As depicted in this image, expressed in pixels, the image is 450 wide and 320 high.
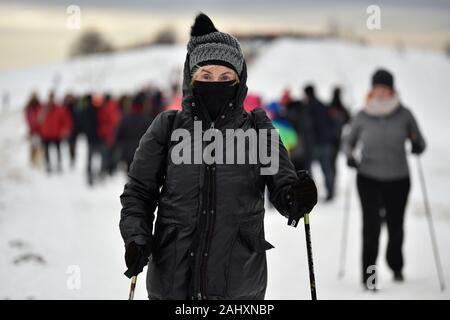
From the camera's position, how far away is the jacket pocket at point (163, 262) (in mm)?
3705

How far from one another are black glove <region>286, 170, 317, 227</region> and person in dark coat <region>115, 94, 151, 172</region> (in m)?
8.98

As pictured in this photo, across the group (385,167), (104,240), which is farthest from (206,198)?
(104,240)

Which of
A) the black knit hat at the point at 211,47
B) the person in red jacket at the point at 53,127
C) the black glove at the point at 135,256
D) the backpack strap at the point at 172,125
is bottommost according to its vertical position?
the person in red jacket at the point at 53,127

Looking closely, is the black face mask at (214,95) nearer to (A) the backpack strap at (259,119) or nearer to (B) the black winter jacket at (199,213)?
(B) the black winter jacket at (199,213)

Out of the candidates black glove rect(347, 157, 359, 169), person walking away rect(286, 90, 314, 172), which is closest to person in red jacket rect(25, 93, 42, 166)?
person walking away rect(286, 90, 314, 172)

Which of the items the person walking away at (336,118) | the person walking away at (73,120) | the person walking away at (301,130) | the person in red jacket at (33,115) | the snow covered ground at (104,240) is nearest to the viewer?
the snow covered ground at (104,240)

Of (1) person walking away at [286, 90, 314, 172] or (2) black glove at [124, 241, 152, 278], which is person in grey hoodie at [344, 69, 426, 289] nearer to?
(2) black glove at [124, 241, 152, 278]

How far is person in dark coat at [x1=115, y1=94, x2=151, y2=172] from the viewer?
41.6ft

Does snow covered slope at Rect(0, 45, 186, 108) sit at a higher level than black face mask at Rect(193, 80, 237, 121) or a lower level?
lower

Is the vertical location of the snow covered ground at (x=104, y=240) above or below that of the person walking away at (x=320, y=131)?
below

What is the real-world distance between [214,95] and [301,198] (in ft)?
2.19

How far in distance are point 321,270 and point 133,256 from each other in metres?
4.73

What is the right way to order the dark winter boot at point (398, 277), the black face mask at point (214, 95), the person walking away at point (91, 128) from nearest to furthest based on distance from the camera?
the black face mask at point (214, 95)
the dark winter boot at point (398, 277)
the person walking away at point (91, 128)

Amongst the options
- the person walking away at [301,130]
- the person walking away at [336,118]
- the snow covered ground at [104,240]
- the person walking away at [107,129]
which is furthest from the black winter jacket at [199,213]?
the person walking away at [107,129]
